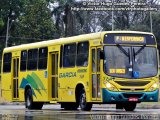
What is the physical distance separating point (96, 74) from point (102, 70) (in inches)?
21.2

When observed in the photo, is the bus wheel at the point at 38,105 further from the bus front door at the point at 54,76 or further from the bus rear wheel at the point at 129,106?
the bus rear wheel at the point at 129,106

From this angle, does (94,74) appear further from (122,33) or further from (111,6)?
(111,6)

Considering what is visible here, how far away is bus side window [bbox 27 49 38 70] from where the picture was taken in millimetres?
29531

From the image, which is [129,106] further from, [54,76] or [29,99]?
[29,99]

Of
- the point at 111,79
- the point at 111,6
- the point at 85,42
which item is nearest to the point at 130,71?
the point at 111,79

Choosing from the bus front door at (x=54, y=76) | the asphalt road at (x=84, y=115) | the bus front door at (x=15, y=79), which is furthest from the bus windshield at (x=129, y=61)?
the bus front door at (x=15, y=79)

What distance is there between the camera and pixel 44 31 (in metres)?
73.7

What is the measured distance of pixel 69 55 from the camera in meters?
26.2

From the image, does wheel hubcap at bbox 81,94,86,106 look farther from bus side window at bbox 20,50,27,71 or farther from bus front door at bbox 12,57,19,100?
bus front door at bbox 12,57,19,100

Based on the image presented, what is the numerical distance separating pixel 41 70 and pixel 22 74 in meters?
2.31

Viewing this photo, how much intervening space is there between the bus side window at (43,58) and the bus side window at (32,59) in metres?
0.48

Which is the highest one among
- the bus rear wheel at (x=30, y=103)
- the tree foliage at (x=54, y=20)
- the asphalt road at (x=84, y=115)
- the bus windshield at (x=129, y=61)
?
the tree foliage at (x=54, y=20)

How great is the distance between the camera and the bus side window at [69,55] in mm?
25891

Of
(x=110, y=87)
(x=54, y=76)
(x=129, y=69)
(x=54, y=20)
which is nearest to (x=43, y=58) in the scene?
(x=54, y=76)
